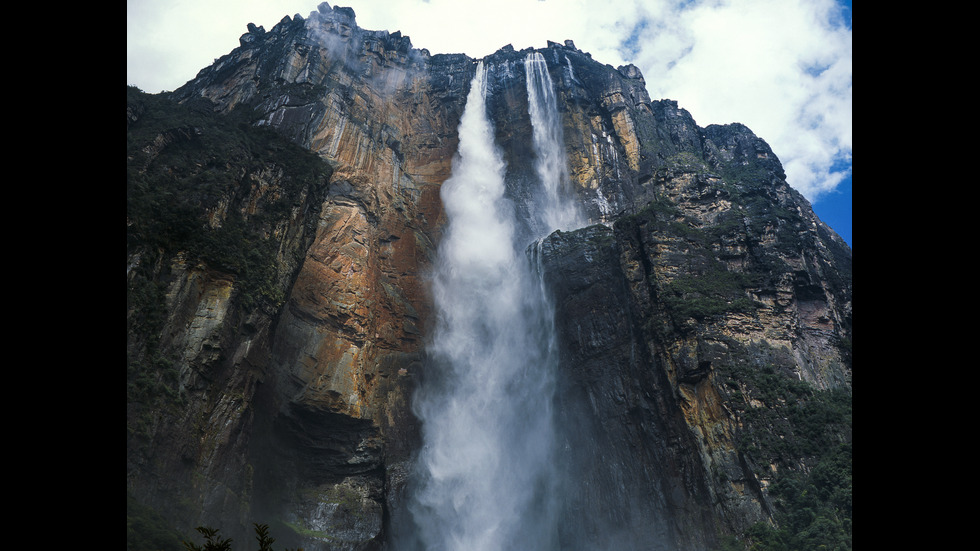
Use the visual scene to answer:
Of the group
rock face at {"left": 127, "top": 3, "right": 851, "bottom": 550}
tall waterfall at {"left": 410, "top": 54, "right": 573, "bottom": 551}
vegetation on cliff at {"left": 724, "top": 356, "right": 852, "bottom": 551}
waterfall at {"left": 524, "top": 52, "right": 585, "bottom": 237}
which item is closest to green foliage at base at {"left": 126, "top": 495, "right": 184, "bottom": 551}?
rock face at {"left": 127, "top": 3, "right": 851, "bottom": 550}

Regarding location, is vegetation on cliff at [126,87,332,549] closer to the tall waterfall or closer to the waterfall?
the tall waterfall

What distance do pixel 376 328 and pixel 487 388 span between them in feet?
26.3

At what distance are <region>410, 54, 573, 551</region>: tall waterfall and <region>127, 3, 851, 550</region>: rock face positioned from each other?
4.73 ft

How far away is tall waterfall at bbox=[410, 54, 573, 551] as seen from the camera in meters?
29.1

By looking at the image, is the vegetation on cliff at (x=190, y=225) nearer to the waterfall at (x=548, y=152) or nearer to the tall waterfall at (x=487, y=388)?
the tall waterfall at (x=487, y=388)

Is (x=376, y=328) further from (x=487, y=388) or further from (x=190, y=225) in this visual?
(x=190, y=225)

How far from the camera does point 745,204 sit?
3597 centimetres

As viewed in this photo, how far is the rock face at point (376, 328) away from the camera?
20.2 meters

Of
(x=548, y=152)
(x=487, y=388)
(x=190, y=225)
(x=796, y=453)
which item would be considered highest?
(x=548, y=152)

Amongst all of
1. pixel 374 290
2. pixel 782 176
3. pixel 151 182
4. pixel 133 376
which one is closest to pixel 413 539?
pixel 374 290

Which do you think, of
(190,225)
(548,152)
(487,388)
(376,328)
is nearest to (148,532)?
(190,225)

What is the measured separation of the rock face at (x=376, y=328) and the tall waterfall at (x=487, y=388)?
56.7 inches

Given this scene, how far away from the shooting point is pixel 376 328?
31438mm

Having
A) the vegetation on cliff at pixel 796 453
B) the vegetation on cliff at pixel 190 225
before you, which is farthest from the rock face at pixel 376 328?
the vegetation on cliff at pixel 796 453
